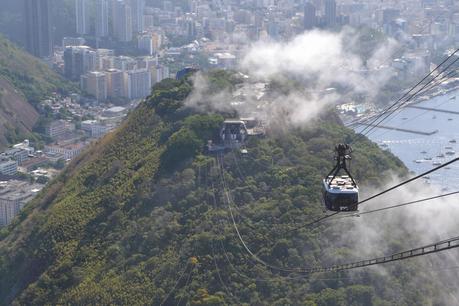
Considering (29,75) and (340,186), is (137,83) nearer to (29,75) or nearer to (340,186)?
(29,75)

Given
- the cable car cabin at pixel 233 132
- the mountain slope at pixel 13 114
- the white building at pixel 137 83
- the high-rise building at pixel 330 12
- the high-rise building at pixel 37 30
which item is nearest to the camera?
the cable car cabin at pixel 233 132

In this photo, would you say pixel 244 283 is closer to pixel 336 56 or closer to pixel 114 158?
pixel 114 158

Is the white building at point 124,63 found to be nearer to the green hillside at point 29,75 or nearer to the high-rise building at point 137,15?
the green hillside at point 29,75

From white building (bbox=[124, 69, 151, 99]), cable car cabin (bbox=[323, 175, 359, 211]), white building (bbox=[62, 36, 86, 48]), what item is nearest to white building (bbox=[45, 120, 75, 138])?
white building (bbox=[124, 69, 151, 99])

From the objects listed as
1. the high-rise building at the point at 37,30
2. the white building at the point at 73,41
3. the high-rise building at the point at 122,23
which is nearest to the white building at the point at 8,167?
the high-rise building at the point at 37,30

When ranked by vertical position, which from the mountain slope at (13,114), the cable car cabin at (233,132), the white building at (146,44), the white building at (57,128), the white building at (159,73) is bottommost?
the white building at (57,128)

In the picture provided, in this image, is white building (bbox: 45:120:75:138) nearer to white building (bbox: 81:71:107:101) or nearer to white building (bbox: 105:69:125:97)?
white building (bbox: 81:71:107:101)

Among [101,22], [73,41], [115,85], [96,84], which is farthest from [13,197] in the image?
[101,22]
